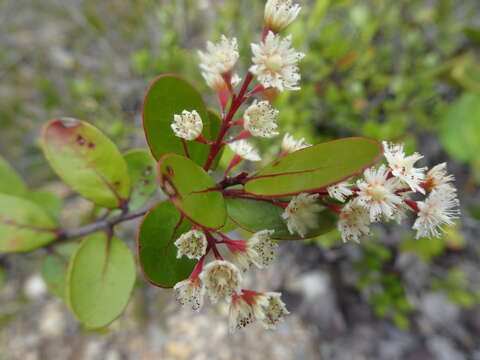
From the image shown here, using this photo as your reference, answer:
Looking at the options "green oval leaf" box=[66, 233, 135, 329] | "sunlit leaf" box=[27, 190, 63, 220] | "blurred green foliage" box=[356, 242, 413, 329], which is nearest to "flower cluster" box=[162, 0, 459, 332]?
"green oval leaf" box=[66, 233, 135, 329]

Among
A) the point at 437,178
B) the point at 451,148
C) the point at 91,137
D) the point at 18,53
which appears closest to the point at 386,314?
the point at 451,148

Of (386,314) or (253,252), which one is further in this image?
(386,314)

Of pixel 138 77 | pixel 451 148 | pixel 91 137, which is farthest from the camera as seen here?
pixel 138 77

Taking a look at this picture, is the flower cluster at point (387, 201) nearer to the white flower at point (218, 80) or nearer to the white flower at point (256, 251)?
the white flower at point (256, 251)

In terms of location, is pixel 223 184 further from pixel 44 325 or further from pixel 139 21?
pixel 139 21

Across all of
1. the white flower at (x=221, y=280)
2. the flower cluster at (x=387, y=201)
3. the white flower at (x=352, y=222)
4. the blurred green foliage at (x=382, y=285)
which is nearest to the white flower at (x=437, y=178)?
the flower cluster at (x=387, y=201)

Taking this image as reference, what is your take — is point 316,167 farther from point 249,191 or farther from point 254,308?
point 254,308
